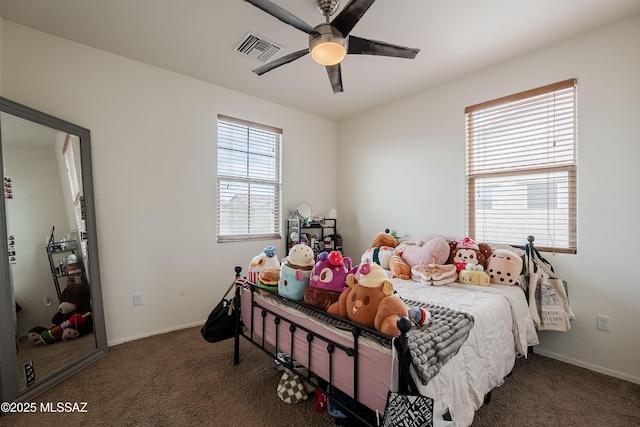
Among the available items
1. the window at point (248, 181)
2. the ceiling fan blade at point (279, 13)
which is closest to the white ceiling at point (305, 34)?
the ceiling fan blade at point (279, 13)

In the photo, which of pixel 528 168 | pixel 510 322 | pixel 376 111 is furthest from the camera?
pixel 376 111

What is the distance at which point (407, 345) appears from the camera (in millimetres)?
1099

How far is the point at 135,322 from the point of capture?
2652 mm

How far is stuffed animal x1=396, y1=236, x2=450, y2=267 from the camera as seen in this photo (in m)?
2.57

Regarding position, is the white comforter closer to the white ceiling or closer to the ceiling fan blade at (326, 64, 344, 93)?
the ceiling fan blade at (326, 64, 344, 93)

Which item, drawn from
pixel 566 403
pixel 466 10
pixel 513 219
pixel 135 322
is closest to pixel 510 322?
pixel 566 403

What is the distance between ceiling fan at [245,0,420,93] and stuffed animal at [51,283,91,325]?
2367 mm

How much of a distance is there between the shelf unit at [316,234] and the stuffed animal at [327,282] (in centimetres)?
182

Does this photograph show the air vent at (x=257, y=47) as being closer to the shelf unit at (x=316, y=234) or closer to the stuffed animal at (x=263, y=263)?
the stuffed animal at (x=263, y=263)

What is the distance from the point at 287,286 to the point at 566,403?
77.6 inches

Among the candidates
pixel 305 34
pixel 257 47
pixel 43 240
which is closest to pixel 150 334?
pixel 43 240

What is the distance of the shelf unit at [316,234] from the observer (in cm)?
364

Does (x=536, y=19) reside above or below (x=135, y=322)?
above

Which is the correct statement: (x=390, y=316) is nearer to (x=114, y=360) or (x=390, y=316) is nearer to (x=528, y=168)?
(x=528, y=168)
